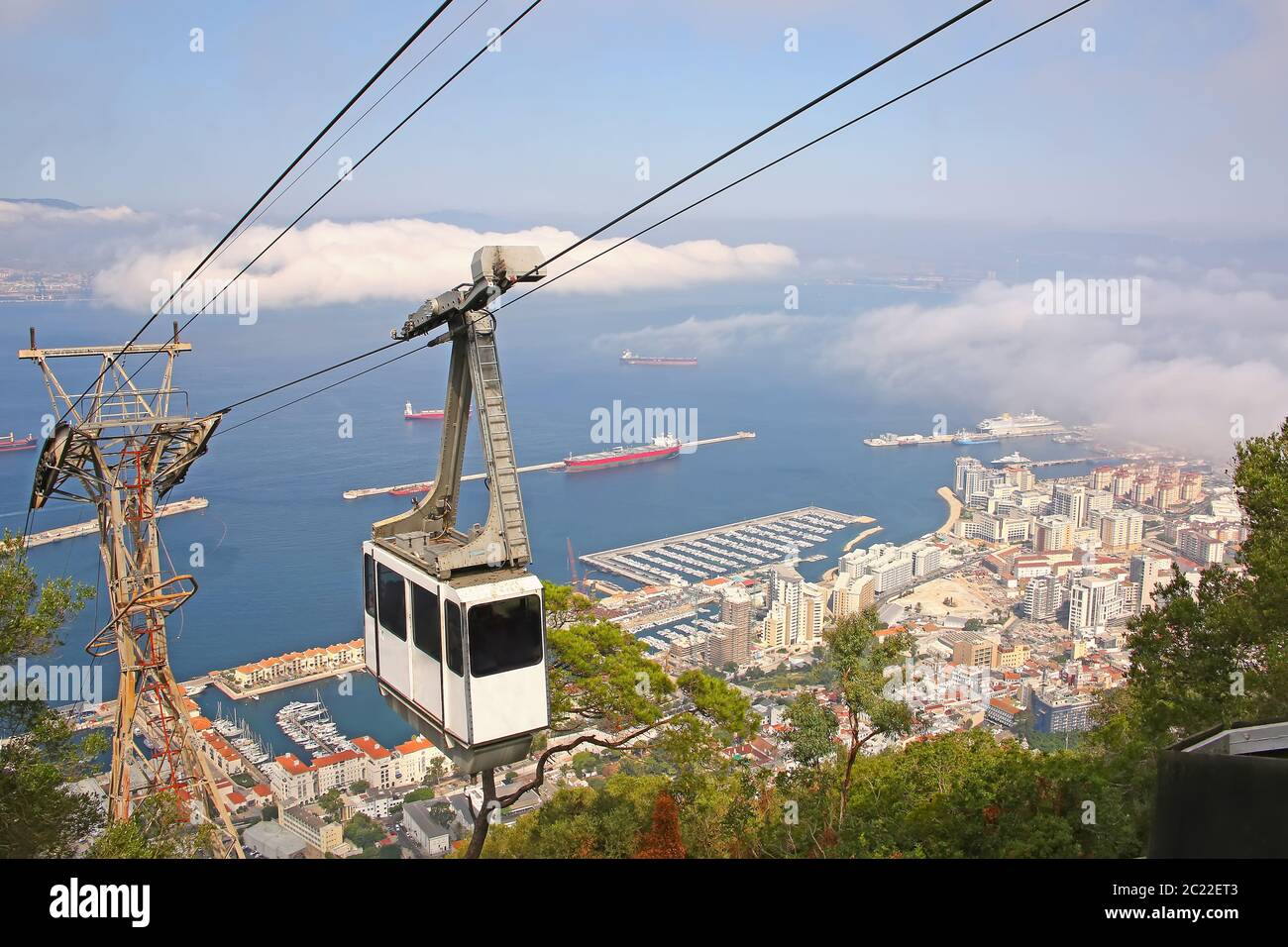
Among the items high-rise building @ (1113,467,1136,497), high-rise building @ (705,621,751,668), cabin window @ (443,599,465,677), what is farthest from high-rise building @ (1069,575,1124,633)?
cabin window @ (443,599,465,677)

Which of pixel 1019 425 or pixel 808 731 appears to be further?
pixel 1019 425

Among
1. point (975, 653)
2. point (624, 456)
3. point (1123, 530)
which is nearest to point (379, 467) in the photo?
point (624, 456)

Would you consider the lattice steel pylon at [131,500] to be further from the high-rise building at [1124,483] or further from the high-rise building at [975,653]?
the high-rise building at [1124,483]

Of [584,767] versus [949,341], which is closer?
[584,767]

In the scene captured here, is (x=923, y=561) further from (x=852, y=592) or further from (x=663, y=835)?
(x=663, y=835)

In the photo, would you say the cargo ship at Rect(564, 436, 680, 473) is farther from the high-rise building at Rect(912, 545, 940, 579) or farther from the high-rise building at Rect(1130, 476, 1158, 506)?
the high-rise building at Rect(1130, 476, 1158, 506)

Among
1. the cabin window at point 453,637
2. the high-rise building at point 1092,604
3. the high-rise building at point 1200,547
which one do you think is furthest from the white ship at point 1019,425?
the cabin window at point 453,637
